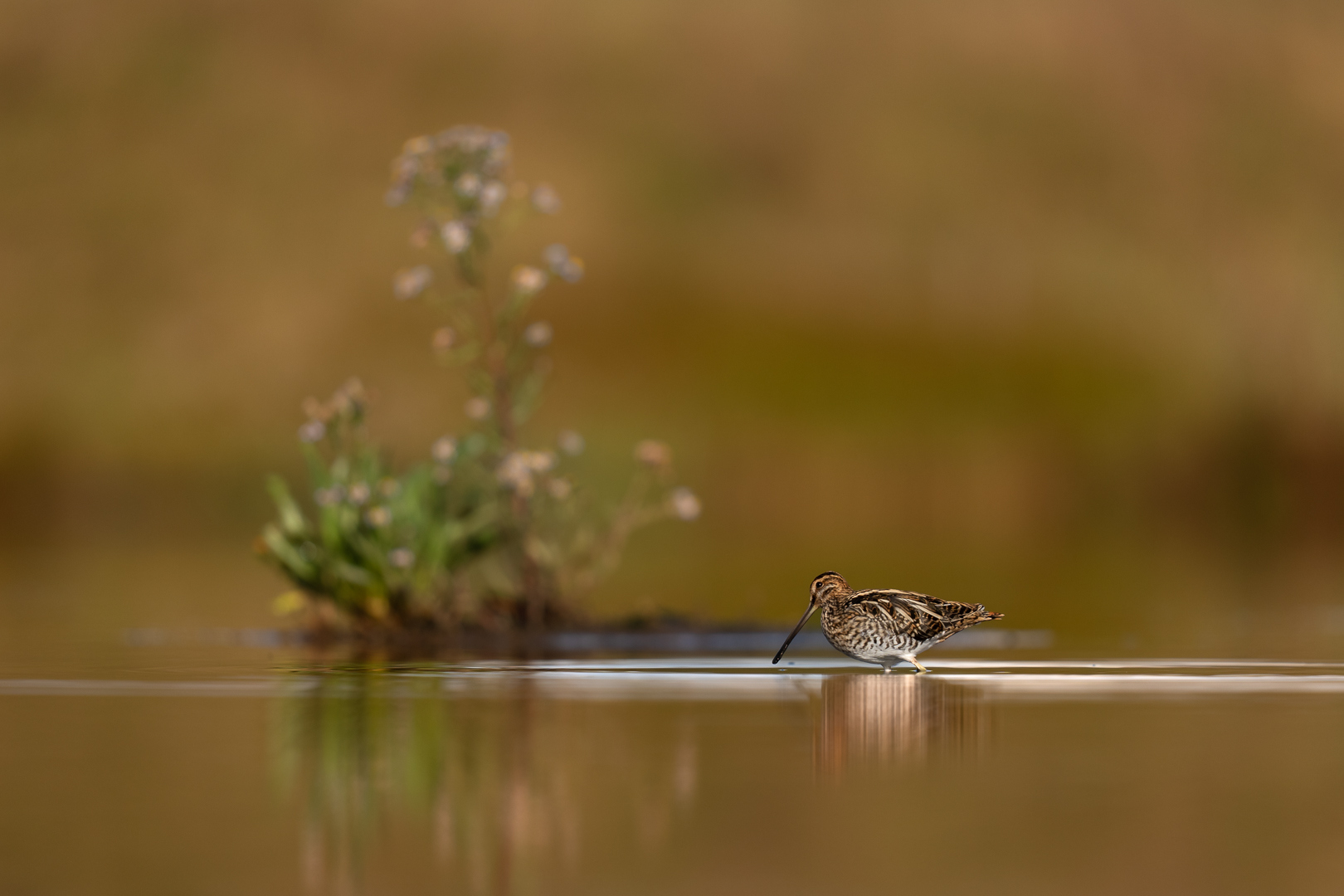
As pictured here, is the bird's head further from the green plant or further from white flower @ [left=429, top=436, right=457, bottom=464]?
white flower @ [left=429, top=436, right=457, bottom=464]

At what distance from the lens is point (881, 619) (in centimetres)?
1573

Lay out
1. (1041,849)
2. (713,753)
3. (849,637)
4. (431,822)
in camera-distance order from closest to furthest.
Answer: (1041,849), (431,822), (713,753), (849,637)

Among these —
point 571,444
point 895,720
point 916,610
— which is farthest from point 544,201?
point 895,720

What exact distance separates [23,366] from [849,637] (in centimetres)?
18686

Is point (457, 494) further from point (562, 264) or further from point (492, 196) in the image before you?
point (492, 196)

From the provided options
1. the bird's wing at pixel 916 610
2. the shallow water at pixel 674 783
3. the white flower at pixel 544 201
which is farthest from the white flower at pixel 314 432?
the bird's wing at pixel 916 610

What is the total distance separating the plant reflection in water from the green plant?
19.8 feet

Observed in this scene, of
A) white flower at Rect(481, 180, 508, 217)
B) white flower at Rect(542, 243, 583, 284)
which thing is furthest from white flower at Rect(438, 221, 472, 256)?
white flower at Rect(542, 243, 583, 284)

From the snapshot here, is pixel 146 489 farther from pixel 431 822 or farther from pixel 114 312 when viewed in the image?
pixel 431 822

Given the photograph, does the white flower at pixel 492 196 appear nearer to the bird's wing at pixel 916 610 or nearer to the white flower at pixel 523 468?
the white flower at pixel 523 468

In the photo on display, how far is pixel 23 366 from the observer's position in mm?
192000

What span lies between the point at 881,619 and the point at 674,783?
5087 mm

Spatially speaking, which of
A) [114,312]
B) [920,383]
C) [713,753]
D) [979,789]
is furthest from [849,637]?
[114,312]

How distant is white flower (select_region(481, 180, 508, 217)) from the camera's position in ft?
72.3
